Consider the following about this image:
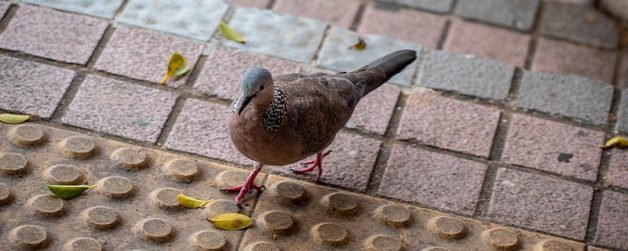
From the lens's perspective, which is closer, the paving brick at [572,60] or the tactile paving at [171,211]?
the tactile paving at [171,211]

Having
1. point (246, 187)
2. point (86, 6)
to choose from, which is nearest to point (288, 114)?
point (246, 187)

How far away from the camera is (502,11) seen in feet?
16.0

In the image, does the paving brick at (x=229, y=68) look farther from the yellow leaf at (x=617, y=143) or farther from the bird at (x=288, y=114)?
the yellow leaf at (x=617, y=143)

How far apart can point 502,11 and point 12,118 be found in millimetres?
2657

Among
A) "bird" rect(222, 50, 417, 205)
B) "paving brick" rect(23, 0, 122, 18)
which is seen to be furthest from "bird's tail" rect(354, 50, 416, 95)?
"paving brick" rect(23, 0, 122, 18)

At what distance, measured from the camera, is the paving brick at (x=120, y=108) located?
3.88 m

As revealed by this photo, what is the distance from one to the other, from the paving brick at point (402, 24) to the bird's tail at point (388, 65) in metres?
0.68

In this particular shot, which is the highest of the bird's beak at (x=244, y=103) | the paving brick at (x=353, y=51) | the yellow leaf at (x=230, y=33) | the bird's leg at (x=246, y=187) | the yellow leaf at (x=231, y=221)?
the paving brick at (x=353, y=51)

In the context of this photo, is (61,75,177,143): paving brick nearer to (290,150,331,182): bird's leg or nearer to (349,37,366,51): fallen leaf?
(290,150,331,182): bird's leg

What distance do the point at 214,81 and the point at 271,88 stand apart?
0.92 meters

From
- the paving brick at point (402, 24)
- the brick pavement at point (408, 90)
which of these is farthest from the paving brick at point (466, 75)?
the paving brick at point (402, 24)

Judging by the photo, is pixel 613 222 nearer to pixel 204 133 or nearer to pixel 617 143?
pixel 617 143

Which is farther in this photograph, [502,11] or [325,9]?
[502,11]

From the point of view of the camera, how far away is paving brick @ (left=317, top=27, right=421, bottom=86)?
4395 millimetres
